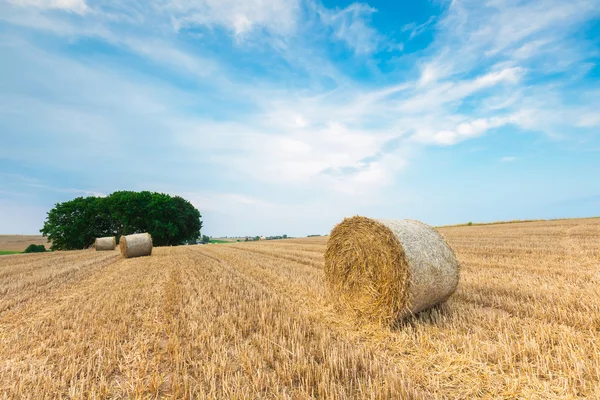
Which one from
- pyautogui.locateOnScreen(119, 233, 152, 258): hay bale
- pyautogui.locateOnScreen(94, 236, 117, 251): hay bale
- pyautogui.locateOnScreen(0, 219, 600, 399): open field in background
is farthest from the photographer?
pyautogui.locateOnScreen(94, 236, 117, 251): hay bale

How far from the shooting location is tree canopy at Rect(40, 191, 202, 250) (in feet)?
130

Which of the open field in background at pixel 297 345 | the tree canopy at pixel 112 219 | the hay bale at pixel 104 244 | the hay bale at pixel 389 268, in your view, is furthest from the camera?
the tree canopy at pixel 112 219

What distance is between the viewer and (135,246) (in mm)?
17469

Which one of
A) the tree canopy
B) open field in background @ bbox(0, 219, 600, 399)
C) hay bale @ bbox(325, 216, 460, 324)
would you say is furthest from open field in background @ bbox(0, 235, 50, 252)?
hay bale @ bbox(325, 216, 460, 324)

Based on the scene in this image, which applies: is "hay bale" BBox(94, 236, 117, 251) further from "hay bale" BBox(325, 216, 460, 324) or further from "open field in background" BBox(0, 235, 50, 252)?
"open field in background" BBox(0, 235, 50, 252)

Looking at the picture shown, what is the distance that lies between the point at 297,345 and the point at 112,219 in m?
46.6

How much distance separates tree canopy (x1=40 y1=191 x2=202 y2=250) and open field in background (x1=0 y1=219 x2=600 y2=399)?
127ft

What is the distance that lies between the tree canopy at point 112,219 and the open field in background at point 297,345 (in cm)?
3878

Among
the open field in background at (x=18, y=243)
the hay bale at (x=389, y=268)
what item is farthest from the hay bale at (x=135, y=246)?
the open field in background at (x=18, y=243)

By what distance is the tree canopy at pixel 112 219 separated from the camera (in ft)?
130

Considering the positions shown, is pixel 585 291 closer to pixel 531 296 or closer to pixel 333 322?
pixel 531 296

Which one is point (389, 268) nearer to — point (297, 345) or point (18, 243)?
point (297, 345)

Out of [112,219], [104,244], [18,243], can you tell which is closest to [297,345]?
[104,244]

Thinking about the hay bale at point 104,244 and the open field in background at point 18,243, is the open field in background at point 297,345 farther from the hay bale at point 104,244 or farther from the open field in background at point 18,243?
the open field in background at point 18,243
